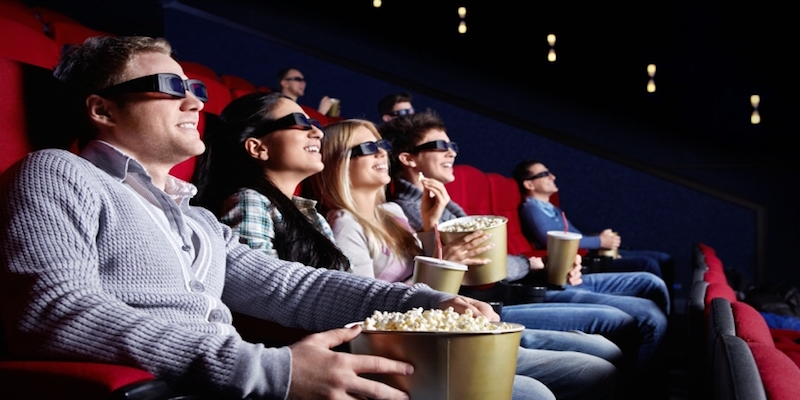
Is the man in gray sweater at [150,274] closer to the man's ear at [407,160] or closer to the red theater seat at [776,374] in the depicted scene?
the red theater seat at [776,374]

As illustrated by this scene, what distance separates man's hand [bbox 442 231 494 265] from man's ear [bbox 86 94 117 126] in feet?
1.62

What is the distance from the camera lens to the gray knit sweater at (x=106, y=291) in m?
0.57

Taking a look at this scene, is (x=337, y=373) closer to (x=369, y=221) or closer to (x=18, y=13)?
(x=369, y=221)

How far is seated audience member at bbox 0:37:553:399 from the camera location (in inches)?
22.6

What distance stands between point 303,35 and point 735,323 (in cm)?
300

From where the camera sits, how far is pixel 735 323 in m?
0.91

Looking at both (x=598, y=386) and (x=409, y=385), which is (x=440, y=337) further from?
(x=598, y=386)

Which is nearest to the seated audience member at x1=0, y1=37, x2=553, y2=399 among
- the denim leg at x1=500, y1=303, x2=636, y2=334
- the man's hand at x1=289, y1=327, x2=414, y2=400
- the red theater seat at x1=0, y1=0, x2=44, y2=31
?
the man's hand at x1=289, y1=327, x2=414, y2=400

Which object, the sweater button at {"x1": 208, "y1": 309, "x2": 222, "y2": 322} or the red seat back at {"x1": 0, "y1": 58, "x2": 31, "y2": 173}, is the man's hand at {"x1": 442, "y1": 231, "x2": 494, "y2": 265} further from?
the red seat back at {"x1": 0, "y1": 58, "x2": 31, "y2": 173}

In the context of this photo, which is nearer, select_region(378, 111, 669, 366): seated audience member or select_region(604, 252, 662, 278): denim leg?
select_region(378, 111, 669, 366): seated audience member

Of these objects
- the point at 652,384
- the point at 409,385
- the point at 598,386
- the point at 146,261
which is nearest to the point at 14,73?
the point at 146,261

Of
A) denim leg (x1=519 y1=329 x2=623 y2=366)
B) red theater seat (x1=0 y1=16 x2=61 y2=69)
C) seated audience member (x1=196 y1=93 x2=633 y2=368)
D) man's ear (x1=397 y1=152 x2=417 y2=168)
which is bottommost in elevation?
denim leg (x1=519 y1=329 x2=623 y2=366)

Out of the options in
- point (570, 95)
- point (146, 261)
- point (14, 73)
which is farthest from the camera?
point (570, 95)

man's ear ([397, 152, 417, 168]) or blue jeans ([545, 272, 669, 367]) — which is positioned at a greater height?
man's ear ([397, 152, 417, 168])
